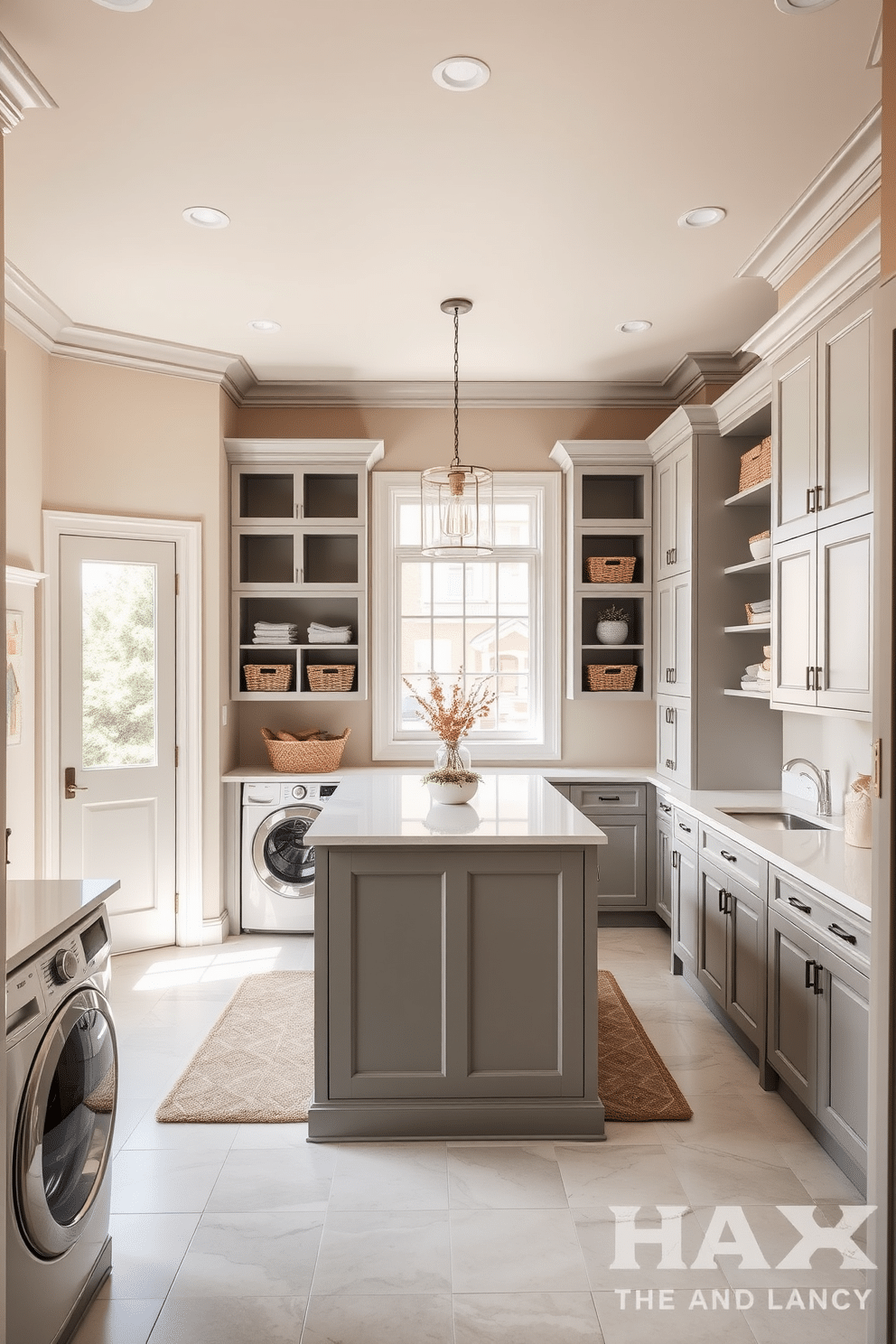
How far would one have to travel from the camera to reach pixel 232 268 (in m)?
3.70

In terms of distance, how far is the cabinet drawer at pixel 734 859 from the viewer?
309 centimetres

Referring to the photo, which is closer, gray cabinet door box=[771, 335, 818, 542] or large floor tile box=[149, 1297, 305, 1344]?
large floor tile box=[149, 1297, 305, 1344]

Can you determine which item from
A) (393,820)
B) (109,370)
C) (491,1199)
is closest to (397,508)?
(109,370)

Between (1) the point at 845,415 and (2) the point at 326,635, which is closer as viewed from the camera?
(1) the point at 845,415

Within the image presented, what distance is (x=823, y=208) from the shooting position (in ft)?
10.2

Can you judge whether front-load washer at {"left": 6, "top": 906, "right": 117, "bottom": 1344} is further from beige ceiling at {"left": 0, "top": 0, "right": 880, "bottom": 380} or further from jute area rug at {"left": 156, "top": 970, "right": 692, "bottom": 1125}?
beige ceiling at {"left": 0, "top": 0, "right": 880, "bottom": 380}

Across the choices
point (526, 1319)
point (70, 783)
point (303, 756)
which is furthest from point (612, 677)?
point (526, 1319)

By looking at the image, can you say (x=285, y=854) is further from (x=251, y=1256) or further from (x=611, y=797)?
(x=251, y=1256)

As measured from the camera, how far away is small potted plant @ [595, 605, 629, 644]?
521cm

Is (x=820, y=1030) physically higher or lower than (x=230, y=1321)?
higher

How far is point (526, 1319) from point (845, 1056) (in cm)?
111

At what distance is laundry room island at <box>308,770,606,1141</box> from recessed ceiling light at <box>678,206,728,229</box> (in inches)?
89.2

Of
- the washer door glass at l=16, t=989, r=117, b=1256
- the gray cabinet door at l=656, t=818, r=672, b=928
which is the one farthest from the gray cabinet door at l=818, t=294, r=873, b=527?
the washer door glass at l=16, t=989, r=117, b=1256

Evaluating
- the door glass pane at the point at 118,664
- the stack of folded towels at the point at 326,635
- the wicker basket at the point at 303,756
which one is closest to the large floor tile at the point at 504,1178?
the wicker basket at the point at 303,756
